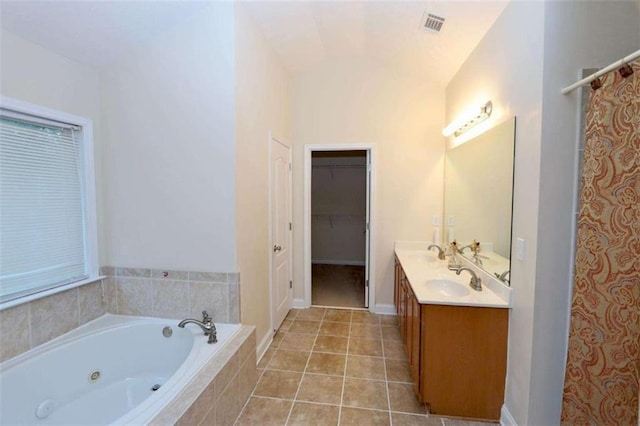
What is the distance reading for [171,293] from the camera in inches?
88.2

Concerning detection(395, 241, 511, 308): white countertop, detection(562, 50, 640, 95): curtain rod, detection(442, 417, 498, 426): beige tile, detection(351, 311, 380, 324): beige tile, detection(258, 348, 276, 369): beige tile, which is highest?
detection(562, 50, 640, 95): curtain rod

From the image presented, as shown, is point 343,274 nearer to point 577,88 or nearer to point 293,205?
point 293,205

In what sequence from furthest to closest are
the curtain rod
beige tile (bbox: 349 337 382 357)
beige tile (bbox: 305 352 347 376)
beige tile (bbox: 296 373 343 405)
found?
beige tile (bbox: 349 337 382 357) → beige tile (bbox: 305 352 347 376) → beige tile (bbox: 296 373 343 405) → the curtain rod

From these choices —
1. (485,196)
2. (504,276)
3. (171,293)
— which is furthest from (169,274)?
(485,196)

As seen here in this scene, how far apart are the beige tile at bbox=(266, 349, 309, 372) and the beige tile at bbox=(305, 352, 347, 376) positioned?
0.07 m

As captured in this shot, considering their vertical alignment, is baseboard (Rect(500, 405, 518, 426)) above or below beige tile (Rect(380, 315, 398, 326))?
above

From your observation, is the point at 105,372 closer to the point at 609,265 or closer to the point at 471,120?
the point at 609,265

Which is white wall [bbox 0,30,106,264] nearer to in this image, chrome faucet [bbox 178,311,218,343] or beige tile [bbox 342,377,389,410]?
chrome faucet [bbox 178,311,218,343]

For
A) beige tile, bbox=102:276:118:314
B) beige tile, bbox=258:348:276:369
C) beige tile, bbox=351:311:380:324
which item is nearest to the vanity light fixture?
beige tile, bbox=351:311:380:324

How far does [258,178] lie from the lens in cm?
252

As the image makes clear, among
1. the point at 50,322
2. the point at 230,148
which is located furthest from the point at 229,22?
the point at 50,322

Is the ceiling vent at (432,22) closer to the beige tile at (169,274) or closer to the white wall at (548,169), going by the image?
the white wall at (548,169)

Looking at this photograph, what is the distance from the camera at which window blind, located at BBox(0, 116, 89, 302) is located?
171 cm

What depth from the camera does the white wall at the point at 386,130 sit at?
3.37 metres
